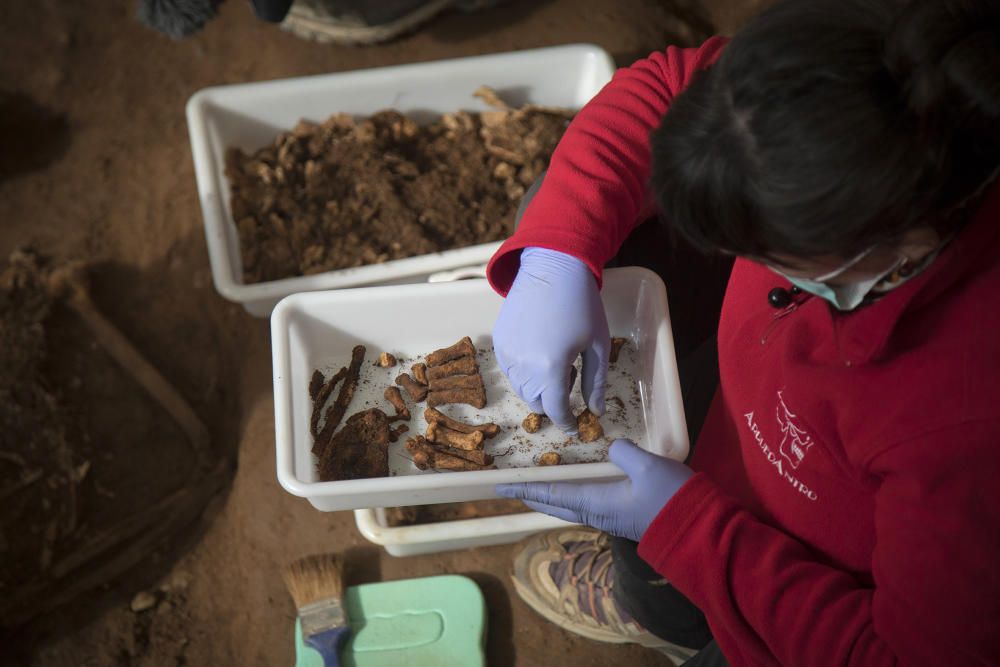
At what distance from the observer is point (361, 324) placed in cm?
139

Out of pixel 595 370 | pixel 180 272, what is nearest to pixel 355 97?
pixel 180 272

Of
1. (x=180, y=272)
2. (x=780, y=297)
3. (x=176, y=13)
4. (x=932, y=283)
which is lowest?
(x=180, y=272)

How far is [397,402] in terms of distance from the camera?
138cm

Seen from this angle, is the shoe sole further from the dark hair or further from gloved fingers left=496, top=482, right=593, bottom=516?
the dark hair

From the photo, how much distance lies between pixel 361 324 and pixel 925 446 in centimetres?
90

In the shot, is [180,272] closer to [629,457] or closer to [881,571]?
[629,457]

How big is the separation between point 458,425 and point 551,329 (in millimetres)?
263

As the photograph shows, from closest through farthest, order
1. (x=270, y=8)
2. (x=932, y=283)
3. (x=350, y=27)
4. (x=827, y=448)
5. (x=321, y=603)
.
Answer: (x=932, y=283), (x=827, y=448), (x=270, y=8), (x=321, y=603), (x=350, y=27)

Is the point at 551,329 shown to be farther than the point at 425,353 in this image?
No

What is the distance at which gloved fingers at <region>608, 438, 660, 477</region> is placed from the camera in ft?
3.66

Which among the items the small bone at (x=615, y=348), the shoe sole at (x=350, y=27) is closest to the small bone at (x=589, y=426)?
the small bone at (x=615, y=348)

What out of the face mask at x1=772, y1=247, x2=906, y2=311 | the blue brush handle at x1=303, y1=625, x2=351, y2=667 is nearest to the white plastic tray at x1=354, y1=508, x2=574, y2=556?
the blue brush handle at x1=303, y1=625, x2=351, y2=667

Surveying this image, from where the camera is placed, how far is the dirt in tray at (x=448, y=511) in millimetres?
1666

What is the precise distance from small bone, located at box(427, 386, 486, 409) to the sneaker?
484 millimetres
